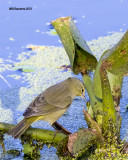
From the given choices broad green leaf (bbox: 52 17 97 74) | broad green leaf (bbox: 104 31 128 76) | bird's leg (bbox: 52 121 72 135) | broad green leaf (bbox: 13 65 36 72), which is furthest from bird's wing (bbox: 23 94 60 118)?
broad green leaf (bbox: 13 65 36 72)

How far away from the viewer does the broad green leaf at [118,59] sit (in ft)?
7.72

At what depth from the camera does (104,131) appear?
8.97 feet

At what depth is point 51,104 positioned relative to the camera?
3049 millimetres

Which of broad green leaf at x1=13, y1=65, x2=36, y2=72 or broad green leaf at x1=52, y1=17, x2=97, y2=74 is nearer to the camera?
broad green leaf at x1=52, y1=17, x2=97, y2=74

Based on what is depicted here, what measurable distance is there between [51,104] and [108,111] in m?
0.55

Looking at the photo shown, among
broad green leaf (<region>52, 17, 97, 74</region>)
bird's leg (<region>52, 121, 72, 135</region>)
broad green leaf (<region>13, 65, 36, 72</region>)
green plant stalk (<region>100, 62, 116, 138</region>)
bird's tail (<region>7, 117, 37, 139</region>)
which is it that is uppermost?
broad green leaf (<region>52, 17, 97, 74</region>)

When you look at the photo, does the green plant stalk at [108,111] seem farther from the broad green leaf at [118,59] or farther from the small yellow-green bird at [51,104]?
the small yellow-green bird at [51,104]

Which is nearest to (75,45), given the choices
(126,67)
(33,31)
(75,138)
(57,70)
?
(126,67)

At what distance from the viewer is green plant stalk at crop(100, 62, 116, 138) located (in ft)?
8.28

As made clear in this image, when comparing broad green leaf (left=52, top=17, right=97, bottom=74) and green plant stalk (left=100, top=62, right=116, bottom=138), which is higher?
broad green leaf (left=52, top=17, right=97, bottom=74)

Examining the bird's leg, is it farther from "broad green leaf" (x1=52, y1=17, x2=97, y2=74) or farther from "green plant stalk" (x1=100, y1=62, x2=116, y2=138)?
"broad green leaf" (x1=52, y1=17, x2=97, y2=74)

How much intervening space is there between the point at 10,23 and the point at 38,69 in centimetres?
111

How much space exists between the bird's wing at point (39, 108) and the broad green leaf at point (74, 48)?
1.26ft

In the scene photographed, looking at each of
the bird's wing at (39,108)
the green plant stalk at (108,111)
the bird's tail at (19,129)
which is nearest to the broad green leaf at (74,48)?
the green plant stalk at (108,111)
